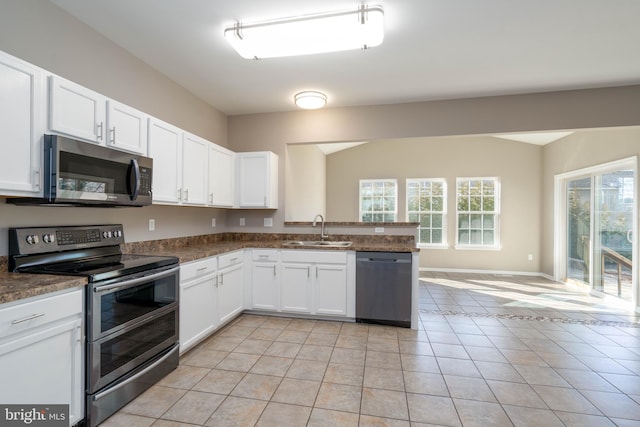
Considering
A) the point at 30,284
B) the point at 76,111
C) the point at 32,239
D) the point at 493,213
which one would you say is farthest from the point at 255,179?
the point at 493,213

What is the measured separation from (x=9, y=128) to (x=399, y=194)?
6333 mm

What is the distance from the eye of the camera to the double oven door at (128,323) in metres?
1.68

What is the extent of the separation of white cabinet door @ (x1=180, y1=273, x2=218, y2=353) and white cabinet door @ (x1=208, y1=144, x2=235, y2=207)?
965 mm

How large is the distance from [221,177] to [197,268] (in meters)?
1.29

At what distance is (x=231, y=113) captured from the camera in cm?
426

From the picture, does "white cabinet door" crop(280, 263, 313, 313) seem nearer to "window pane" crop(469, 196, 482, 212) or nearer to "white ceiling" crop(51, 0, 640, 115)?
"white ceiling" crop(51, 0, 640, 115)

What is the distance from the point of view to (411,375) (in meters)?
2.31

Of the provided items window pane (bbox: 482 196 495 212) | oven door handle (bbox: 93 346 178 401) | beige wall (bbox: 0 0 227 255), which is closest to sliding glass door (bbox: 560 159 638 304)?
window pane (bbox: 482 196 495 212)

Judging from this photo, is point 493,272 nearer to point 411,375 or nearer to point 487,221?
point 487,221

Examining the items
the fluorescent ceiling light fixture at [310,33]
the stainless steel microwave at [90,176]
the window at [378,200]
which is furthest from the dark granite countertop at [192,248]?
the window at [378,200]

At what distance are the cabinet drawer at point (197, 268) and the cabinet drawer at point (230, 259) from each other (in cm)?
10

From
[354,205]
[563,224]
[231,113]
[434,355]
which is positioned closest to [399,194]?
[354,205]

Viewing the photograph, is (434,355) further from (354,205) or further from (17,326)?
(354,205)

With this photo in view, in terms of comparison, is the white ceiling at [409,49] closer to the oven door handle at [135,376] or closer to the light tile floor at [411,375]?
the oven door handle at [135,376]
